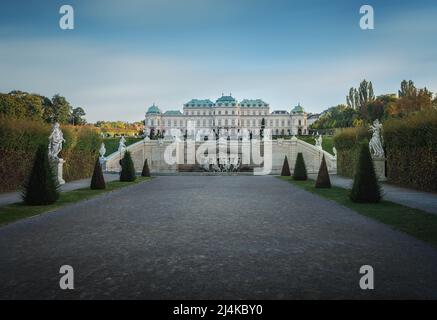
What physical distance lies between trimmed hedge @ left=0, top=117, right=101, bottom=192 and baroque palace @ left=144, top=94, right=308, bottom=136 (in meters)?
80.2

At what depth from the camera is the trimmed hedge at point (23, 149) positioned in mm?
15523

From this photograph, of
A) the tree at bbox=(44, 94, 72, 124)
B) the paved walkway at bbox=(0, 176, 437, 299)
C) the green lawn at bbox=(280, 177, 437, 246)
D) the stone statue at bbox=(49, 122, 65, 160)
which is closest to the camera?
the paved walkway at bbox=(0, 176, 437, 299)

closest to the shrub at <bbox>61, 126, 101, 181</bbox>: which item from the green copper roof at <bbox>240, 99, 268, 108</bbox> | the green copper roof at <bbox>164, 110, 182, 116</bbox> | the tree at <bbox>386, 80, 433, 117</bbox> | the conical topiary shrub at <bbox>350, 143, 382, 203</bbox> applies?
the conical topiary shrub at <bbox>350, 143, 382, 203</bbox>

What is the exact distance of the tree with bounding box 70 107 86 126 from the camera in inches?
2866

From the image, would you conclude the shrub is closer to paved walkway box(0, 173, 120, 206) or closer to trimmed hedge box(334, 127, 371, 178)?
paved walkway box(0, 173, 120, 206)

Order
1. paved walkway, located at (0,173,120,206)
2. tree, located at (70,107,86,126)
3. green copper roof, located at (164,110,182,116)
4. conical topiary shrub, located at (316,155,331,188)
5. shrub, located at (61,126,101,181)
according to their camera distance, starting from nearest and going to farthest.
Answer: paved walkway, located at (0,173,120,206), conical topiary shrub, located at (316,155,331,188), shrub, located at (61,126,101,181), tree, located at (70,107,86,126), green copper roof, located at (164,110,182,116)

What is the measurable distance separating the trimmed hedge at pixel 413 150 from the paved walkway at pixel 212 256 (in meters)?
7.75

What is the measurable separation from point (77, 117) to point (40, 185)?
70.4 m

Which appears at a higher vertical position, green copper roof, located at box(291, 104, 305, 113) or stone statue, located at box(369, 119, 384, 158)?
green copper roof, located at box(291, 104, 305, 113)

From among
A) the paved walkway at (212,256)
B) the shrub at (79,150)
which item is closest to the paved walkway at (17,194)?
the shrub at (79,150)

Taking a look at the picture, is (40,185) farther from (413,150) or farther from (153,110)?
(153,110)

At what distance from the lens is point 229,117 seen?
336 ft

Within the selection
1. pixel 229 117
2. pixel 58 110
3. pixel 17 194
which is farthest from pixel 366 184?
pixel 229 117
